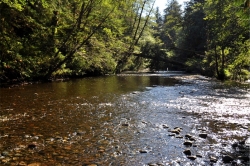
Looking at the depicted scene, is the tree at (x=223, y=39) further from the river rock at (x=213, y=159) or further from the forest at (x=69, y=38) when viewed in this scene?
the river rock at (x=213, y=159)

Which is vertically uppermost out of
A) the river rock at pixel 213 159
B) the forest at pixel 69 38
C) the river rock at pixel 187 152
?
the forest at pixel 69 38

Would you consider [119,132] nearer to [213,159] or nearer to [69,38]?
[213,159]

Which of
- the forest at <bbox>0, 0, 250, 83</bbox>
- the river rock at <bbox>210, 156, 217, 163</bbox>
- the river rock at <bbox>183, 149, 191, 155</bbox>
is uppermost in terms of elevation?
the forest at <bbox>0, 0, 250, 83</bbox>

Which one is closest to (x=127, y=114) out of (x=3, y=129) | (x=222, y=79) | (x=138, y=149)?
(x=138, y=149)

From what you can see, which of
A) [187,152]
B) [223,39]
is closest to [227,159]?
[187,152]

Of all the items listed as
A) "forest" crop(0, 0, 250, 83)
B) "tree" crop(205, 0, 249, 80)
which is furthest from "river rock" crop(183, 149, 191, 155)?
"tree" crop(205, 0, 249, 80)

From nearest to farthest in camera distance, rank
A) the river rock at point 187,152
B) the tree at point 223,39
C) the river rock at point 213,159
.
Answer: the river rock at point 213,159 < the river rock at point 187,152 < the tree at point 223,39

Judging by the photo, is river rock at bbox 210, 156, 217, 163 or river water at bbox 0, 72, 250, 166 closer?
river rock at bbox 210, 156, 217, 163

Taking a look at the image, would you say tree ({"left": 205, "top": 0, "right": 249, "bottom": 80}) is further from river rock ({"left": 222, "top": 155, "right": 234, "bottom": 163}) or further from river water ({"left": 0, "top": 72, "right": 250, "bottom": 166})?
river rock ({"left": 222, "top": 155, "right": 234, "bottom": 163})

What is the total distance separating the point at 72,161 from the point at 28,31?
46.6 ft

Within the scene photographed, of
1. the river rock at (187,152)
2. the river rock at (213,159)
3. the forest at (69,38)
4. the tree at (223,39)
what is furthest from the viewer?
the tree at (223,39)

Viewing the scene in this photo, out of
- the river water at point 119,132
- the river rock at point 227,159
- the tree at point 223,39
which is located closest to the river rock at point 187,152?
the river water at point 119,132

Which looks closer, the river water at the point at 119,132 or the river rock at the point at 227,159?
the river rock at the point at 227,159

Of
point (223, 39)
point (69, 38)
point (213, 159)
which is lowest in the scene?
point (213, 159)
